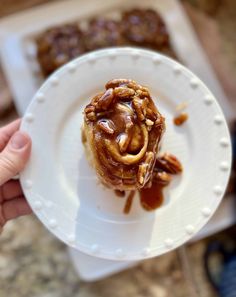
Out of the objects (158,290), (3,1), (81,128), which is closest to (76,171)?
(81,128)

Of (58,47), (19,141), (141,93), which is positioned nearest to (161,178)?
(141,93)

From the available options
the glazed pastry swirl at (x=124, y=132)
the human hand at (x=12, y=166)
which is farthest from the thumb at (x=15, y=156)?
the glazed pastry swirl at (x=124, y=132)

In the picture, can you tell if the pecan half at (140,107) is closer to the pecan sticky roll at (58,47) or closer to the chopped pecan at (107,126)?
the chopped pecan at (107,126)

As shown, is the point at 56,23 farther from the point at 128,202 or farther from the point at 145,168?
the point at 145,168

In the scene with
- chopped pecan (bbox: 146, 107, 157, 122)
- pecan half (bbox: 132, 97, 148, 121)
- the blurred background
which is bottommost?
the blurred background

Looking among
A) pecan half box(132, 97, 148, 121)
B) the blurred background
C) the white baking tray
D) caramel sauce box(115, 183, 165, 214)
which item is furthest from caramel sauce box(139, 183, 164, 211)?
the white baking tray

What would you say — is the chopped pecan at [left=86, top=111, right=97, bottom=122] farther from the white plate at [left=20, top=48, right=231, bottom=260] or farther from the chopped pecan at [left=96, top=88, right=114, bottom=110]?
the white plate at [left=20, top=48, right=231, bottom=260]

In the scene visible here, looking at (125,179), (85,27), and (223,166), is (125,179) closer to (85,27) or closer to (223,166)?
(223,166)
